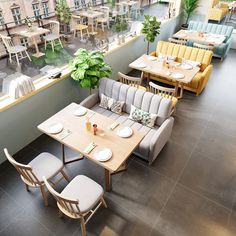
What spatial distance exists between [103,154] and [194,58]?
386 cm

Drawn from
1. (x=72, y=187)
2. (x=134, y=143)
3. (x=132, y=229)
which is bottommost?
(x=132, y=229)

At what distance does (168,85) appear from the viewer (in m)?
5.30

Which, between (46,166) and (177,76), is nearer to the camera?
(46,166)

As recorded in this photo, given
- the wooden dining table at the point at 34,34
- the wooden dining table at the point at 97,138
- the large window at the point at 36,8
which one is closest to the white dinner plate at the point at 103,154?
the wooden dining table at the point at 97,138

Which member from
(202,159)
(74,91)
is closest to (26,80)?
(74,91)

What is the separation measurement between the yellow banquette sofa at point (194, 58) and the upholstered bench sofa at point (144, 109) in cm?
186

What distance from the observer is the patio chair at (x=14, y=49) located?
529 centimetres

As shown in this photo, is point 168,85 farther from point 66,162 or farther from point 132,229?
point 132,229

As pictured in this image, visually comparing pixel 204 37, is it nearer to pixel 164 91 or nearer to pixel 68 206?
pixel 164 91

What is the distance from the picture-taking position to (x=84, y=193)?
91.4 inches

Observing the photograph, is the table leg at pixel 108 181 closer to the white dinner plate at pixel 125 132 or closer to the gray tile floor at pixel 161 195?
the gray tile floor at pixel 161 195

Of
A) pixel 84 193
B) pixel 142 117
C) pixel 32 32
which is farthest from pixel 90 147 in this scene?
pixel 32 32

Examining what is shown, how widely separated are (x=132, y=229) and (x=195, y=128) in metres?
2.32

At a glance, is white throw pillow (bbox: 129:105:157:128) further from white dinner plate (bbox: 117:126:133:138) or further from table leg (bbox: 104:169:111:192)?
table leg (bbox: 104:169:111:192)
